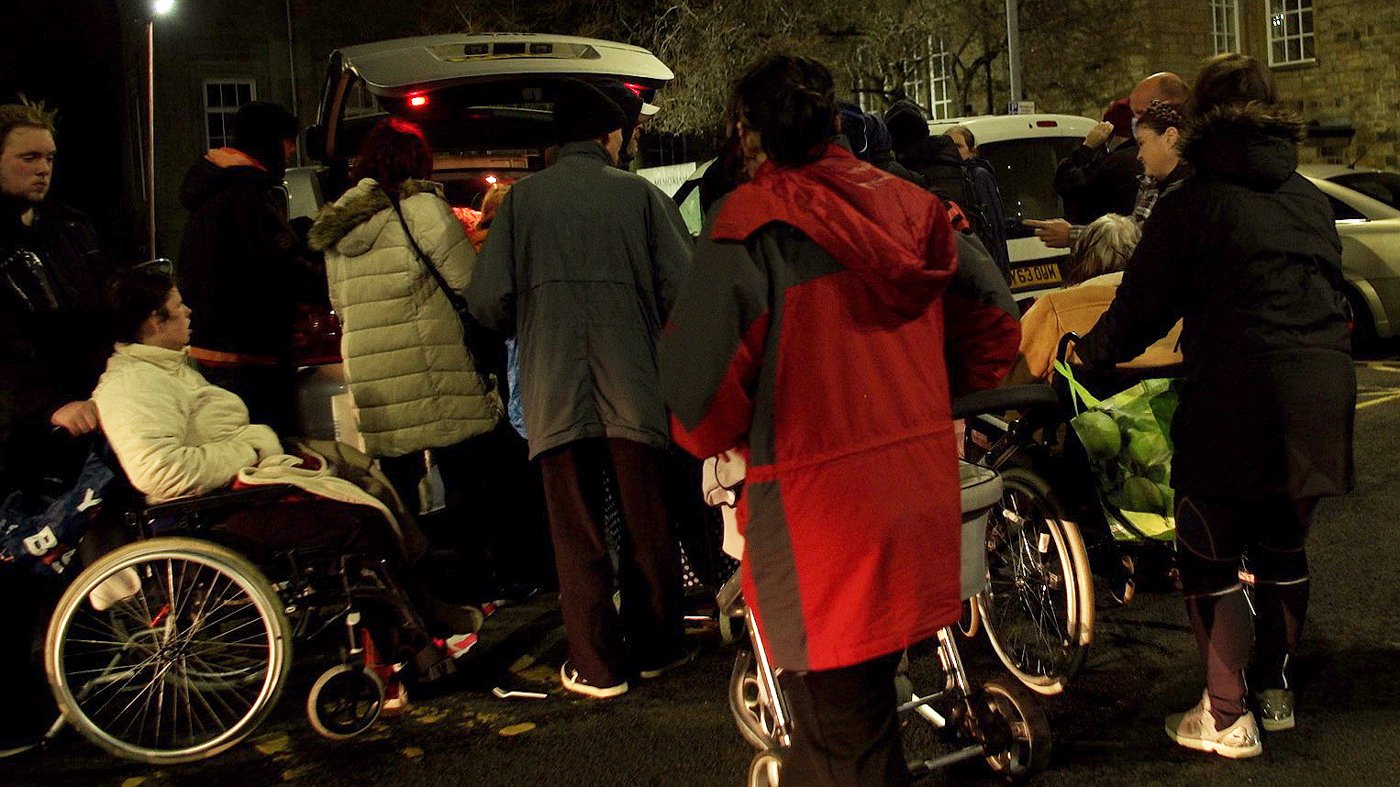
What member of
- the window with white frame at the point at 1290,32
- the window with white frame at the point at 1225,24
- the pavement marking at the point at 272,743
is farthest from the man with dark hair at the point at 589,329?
the window with white frame at the point at 1225,24

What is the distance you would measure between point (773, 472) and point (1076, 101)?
24.0 metres

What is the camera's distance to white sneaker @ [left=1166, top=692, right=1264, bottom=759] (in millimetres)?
3773

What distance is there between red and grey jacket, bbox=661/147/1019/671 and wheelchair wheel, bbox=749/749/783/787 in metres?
0.55

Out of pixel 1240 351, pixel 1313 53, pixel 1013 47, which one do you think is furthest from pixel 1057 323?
pixel 1313 53

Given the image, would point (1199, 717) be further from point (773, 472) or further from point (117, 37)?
point (117, 37)

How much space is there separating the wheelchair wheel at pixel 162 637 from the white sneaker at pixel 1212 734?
2768mm

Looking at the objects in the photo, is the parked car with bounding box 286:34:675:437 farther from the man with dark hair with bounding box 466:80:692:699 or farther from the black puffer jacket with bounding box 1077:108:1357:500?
the black puffer jacket with bounding box 1077:108:1357:500

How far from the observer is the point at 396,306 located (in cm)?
489

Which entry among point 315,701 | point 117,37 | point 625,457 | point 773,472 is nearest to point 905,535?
point 773,472

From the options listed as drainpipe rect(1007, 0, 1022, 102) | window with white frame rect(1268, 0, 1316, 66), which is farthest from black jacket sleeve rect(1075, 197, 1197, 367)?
window with white frame rect(1268, 0, 1316, 66)

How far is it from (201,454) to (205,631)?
1.95 feet

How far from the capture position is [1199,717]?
3863mm

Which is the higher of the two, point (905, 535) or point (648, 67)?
point (648, 67)

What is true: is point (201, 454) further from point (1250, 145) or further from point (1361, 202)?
point (1361, 202)
